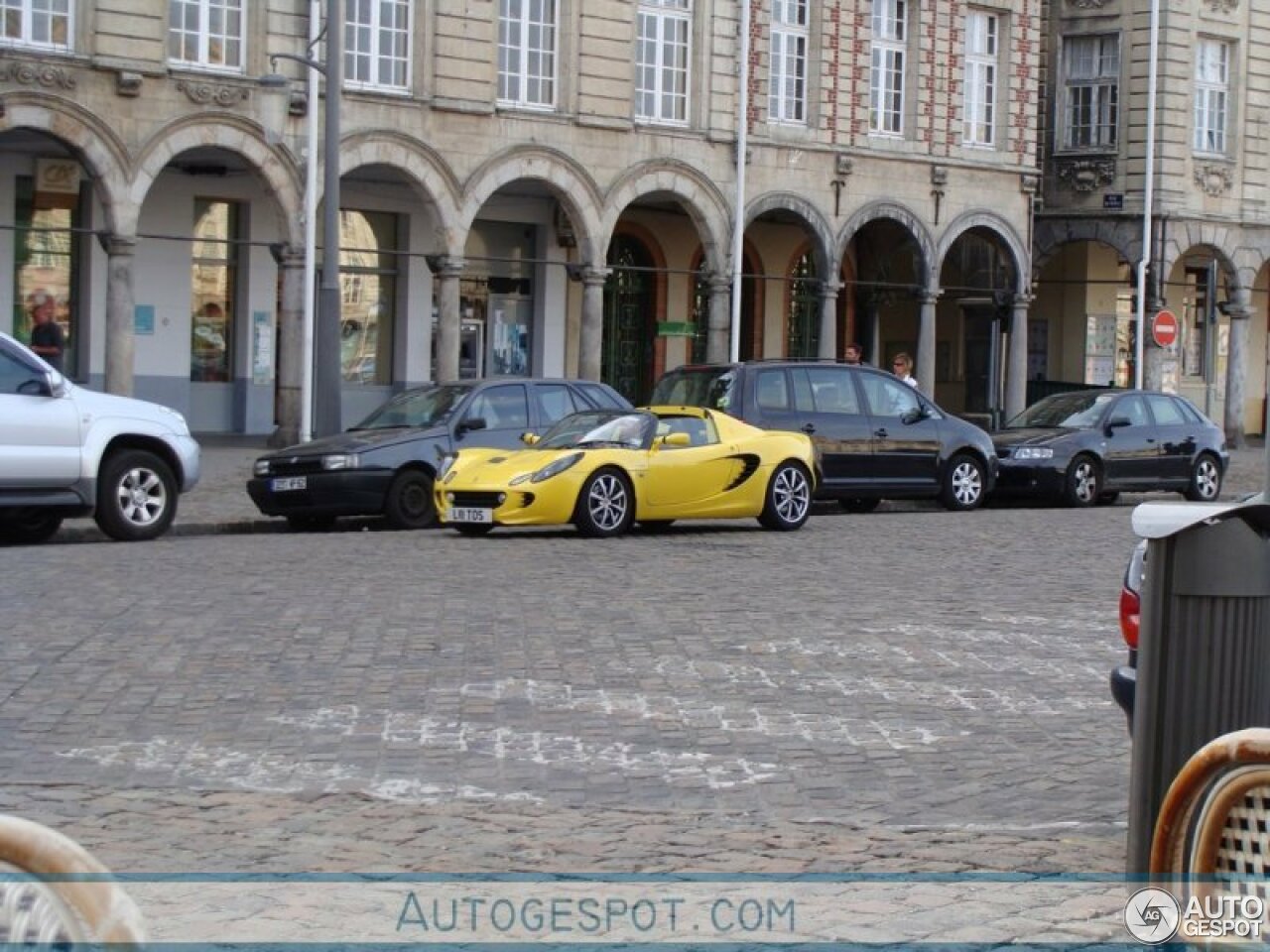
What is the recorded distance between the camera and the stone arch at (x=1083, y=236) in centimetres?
4395

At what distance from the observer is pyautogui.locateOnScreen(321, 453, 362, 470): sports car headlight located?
21.2 meters

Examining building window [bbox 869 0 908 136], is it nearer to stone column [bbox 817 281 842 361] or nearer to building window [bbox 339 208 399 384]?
stone column [bbox 817 281 842 361]

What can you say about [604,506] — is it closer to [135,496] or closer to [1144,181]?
[135,496]

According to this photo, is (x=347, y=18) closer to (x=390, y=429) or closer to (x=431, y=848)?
(x=390, y=429)

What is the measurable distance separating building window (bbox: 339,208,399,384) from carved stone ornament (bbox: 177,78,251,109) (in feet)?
15.2

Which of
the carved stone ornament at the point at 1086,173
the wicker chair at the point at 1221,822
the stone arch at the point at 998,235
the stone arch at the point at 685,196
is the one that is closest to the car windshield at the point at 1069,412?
the stone arch at the point at 685,196

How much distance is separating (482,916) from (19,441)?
1251 cm

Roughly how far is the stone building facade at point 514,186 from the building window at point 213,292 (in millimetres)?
44

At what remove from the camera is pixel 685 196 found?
1452 inches

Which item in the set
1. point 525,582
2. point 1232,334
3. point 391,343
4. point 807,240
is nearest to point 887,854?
point 525,582

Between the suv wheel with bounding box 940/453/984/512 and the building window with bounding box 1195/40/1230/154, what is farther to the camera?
the building window with bounding box 1195/40/1230/154

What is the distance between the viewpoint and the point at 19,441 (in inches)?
701

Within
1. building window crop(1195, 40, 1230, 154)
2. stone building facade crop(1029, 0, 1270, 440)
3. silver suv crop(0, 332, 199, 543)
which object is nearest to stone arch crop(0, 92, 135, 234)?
silver suv crop(0, 332, 199, 543)

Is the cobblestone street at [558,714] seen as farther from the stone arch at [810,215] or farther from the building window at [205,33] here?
the stone arch at [810,215]
